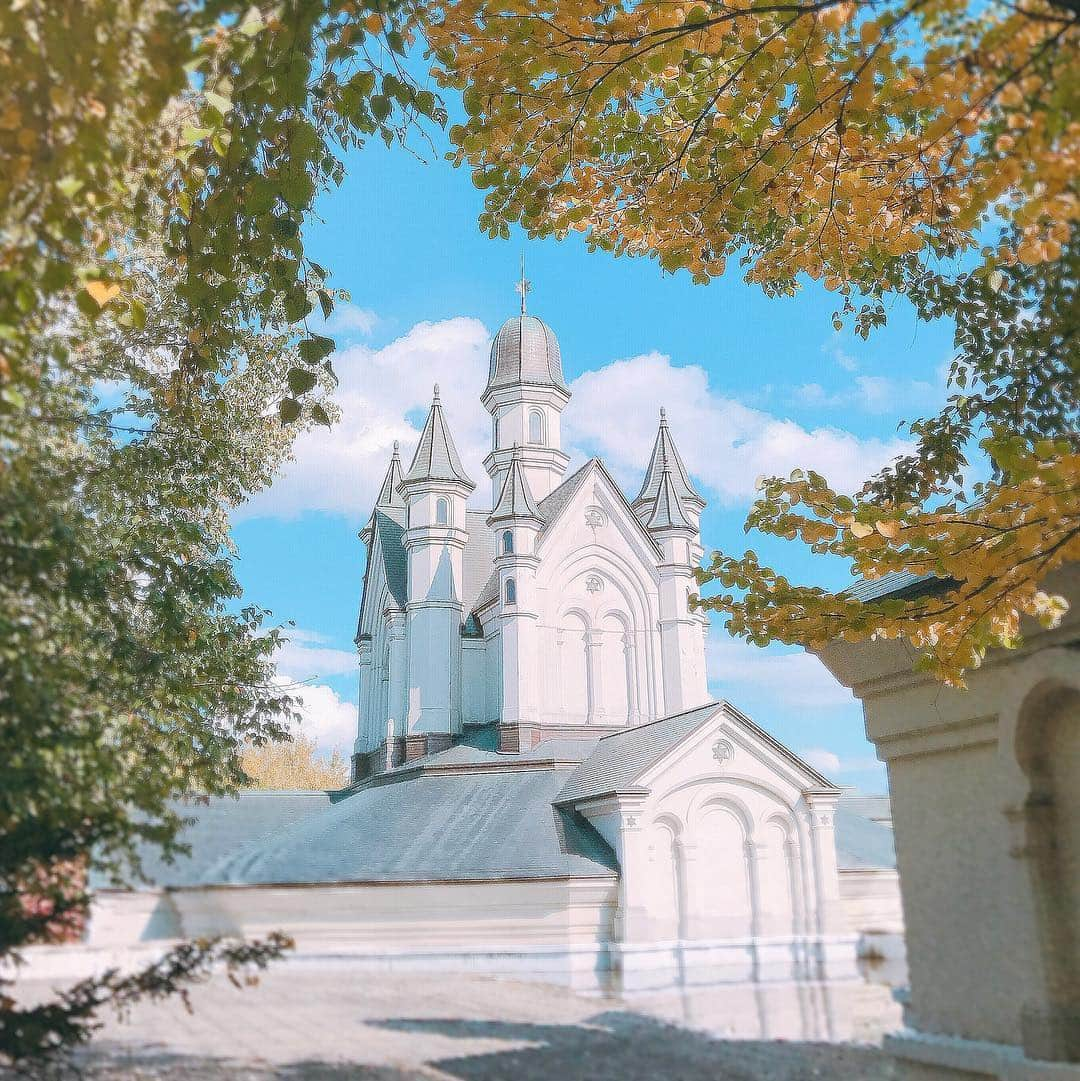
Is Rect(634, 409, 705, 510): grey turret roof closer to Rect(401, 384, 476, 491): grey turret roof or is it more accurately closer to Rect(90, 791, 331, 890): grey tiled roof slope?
Rect(401, 384, 476, 491): grey turret roof

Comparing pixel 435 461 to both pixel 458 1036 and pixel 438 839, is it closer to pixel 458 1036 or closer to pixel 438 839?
pixel 438 839

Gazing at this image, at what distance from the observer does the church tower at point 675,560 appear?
2505cm

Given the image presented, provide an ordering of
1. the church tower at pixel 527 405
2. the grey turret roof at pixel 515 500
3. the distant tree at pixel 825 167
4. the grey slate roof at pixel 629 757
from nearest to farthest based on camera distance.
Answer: the distant tree at pixel 825 167, the grey slate roof at pixel 629 757, the grey turret roof at pixel 515 500, the church tower at pixel 527 405

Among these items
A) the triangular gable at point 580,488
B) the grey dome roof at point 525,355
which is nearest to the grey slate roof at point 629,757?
the triangular gable at point 580,488

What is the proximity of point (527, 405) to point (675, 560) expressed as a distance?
7.11m

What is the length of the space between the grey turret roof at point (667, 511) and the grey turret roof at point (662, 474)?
29 centimetres

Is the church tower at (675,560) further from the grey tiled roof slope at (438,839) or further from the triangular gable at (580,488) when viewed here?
the grey tiled roof slope at (438,839)

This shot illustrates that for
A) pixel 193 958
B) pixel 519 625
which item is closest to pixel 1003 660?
pixel 193 958

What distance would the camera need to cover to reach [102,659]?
168 inches

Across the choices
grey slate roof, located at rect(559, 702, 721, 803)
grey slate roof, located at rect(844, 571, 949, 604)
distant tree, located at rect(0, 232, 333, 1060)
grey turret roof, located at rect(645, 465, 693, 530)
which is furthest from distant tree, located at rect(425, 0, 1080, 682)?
grey turret roof, located at rect(645, 465, 693, 530)

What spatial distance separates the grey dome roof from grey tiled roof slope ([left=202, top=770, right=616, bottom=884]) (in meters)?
13.8

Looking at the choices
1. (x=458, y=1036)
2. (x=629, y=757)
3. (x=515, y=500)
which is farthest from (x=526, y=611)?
(x=458, y=1036)

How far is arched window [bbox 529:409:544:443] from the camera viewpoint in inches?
1154

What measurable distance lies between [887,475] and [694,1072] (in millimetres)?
4760
